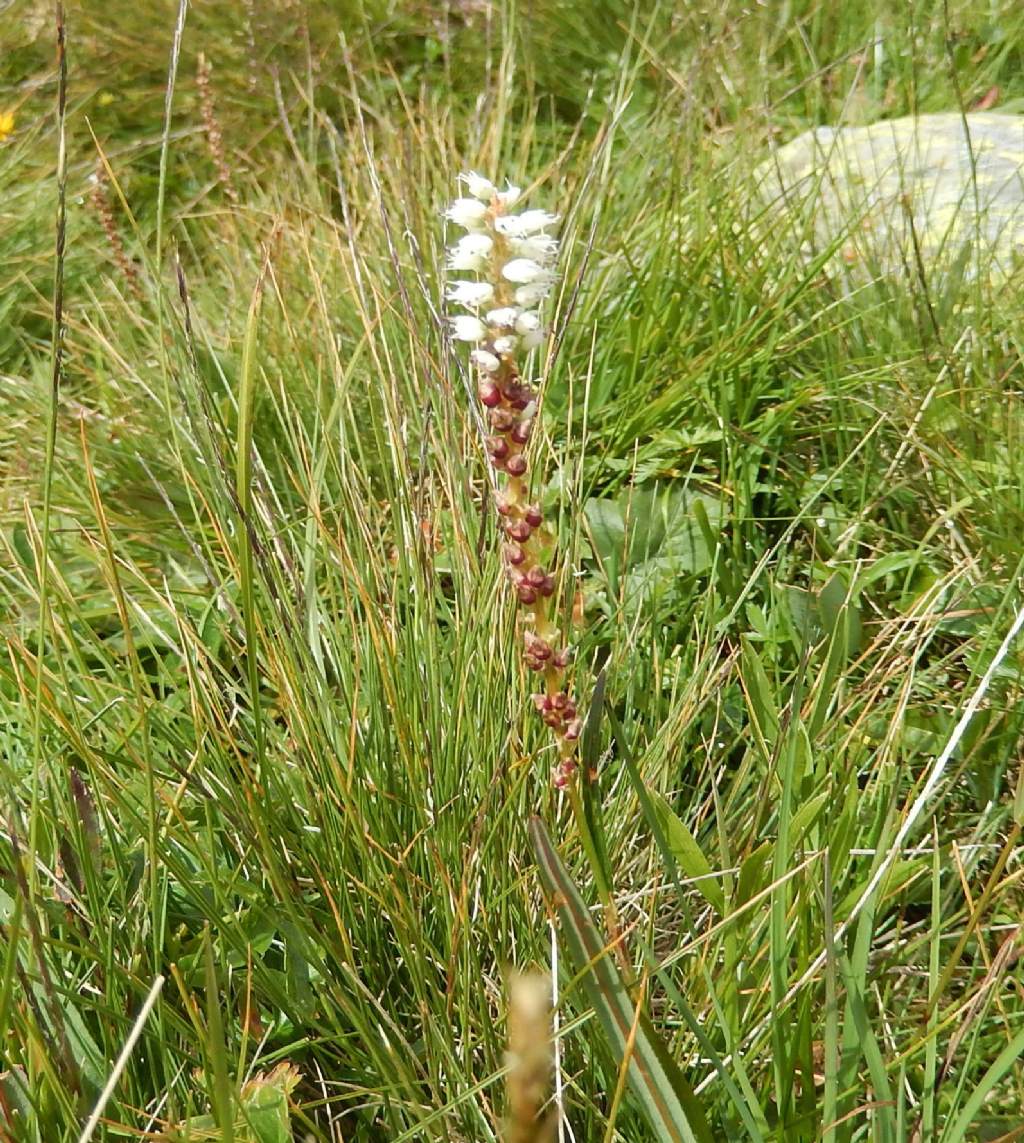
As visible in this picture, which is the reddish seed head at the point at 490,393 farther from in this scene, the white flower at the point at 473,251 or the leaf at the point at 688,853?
the leaf at the point at 688,853

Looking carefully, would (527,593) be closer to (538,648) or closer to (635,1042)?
(538,648)

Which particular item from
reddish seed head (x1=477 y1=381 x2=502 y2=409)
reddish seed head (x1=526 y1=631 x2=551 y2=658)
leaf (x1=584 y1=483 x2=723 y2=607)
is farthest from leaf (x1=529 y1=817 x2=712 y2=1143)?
leaf (x1=584 y1=483 x2=723 y2=607)

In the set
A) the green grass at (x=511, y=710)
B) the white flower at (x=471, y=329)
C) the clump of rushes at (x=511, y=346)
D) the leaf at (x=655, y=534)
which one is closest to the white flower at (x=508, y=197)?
the clump of rushes at (x=511, y=346)

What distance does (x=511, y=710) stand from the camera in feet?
4.51

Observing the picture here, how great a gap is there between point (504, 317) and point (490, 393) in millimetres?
69

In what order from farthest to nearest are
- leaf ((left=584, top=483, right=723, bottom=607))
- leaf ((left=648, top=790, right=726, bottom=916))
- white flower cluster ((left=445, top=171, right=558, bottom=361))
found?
leaf ((left=584, top=483, right=723, bottom=607))
leaf ((left=648, top=790, right=726, bottom=916))
white flower cluster ((left=445, top=171, right=558, bottom=361))

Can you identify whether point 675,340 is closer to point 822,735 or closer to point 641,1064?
point 822,735

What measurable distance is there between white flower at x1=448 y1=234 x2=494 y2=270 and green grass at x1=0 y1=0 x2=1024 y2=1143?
0.61ft

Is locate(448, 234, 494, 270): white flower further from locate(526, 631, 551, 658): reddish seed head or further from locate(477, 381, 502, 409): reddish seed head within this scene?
locate(526, 631, 551, 658): reddish seed head

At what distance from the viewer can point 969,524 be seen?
174 centimetres

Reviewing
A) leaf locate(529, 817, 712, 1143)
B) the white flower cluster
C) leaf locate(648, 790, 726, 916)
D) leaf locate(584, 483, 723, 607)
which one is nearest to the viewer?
leaf locate(529, 817, 712, 1143)

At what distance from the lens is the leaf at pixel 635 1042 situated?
0.91 metres

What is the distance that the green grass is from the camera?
43.3 inches

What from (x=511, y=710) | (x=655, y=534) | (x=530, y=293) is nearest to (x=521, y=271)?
(x=530, y=293)
